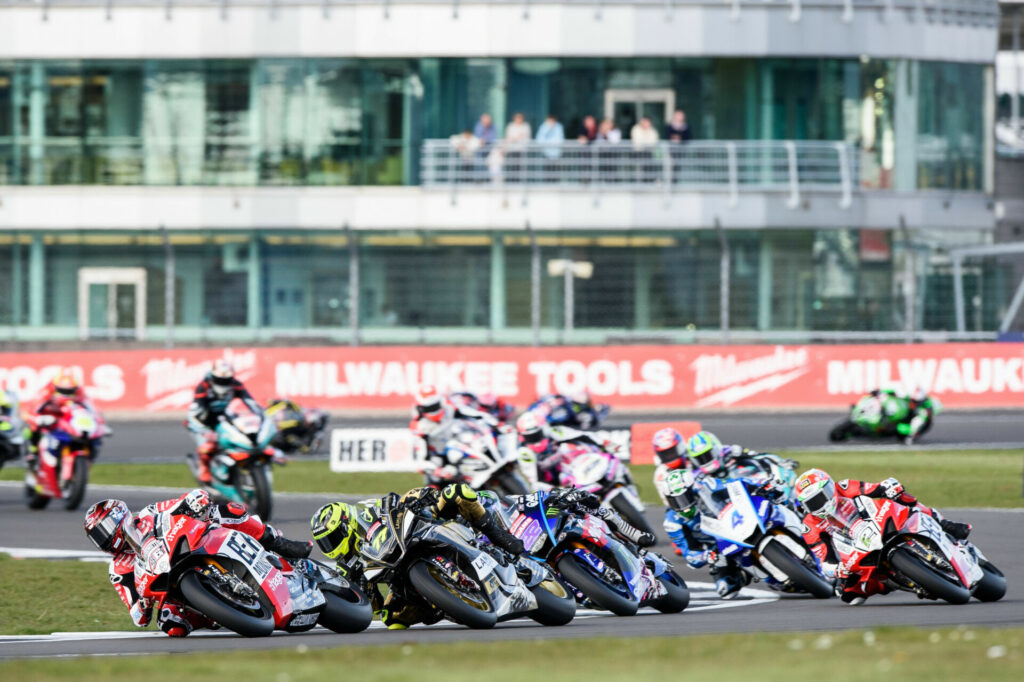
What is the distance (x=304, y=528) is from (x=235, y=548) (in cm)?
741

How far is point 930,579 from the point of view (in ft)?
36.2

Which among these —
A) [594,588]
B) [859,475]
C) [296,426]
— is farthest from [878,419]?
[594,588]

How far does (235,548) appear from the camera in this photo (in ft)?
33.2

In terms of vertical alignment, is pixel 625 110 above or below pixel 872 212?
above

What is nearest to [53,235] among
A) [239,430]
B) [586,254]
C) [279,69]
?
[279,69]

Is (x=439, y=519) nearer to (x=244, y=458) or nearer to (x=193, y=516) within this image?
(x=193, y=516)

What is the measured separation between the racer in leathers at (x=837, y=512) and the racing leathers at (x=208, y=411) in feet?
22.5

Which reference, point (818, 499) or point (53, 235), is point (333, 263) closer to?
point (53, 235)

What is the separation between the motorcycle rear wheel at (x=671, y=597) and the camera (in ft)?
38.1

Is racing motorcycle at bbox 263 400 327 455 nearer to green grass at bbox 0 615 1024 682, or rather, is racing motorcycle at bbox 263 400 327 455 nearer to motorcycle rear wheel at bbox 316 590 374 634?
motorcycle rear wheel at bbox 316 590 374 634

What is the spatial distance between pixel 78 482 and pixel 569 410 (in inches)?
211

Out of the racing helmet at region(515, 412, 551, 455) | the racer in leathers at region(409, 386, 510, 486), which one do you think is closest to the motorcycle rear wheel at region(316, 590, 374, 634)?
the racing helmet at region(515, 412, 551, 455)

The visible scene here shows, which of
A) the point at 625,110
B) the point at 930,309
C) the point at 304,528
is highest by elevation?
the point at 625,110

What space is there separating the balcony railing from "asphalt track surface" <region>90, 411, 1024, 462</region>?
27.3 feet
